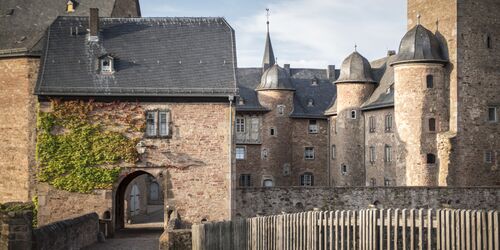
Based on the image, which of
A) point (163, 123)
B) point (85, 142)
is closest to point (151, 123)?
point (163, 123)

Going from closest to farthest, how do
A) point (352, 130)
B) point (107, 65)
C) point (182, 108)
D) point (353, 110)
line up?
point (182, 108) → point (107, 65) → point (353, 110) → point (352, 130)

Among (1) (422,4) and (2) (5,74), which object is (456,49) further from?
(2) (5,74)

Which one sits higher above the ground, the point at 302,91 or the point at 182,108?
the point at 302,91

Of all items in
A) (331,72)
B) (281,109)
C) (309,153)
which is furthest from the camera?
(331,72)

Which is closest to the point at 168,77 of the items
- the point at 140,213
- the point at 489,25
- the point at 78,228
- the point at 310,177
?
the point at 78,228

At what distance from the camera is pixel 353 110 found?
4250cm

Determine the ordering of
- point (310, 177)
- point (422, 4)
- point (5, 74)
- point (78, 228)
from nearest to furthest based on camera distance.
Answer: point (78, 228) → point (5, 74) → point (422, 4) → point (310, 177)

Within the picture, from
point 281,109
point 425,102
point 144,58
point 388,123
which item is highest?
point 144,58

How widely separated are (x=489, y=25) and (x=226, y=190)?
1676 centimetres

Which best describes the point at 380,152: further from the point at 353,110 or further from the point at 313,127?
the point at 313,127

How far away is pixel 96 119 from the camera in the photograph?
82.8 ft

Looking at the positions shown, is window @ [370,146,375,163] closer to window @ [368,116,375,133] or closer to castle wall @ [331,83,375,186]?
window @ [368,116,375,133]

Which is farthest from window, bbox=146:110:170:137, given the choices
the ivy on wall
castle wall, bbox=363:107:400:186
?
castle wall, bbox=363:107:400:186

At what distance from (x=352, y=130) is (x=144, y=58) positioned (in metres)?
19.1
